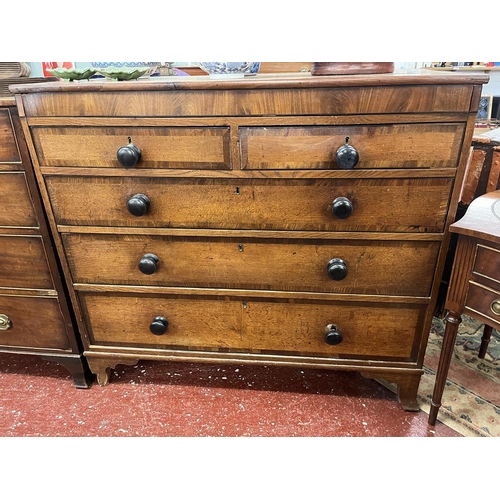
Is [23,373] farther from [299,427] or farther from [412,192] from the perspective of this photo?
[412,192]

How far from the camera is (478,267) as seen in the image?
0.95m

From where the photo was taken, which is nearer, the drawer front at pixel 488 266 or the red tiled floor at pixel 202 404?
the drawer front at pixel 488 266

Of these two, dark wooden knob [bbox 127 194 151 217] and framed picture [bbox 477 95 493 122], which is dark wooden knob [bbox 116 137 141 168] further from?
framed picture [bbox 477 95 493 122]

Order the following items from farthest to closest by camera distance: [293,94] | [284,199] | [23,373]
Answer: [23,373] → [284,199] → [293,94]

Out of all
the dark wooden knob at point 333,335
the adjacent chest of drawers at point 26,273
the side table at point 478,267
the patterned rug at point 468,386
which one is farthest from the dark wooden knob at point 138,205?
the patterned rug at point 468,386

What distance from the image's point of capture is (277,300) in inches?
46.3

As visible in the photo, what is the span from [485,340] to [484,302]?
634 millimetres

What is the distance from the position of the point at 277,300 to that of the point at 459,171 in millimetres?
616

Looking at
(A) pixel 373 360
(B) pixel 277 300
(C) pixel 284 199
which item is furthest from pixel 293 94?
(A) pixel 373 360

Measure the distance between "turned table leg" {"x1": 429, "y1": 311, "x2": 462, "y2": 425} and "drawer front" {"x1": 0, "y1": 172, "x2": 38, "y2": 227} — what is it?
1.28 meters

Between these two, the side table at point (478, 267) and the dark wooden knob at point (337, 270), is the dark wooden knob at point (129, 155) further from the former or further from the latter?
the side table at point (478, 267)

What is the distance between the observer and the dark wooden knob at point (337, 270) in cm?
106

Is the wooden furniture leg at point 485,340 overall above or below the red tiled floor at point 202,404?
above

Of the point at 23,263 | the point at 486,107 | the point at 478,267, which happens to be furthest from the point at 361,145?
the point at 486,107
